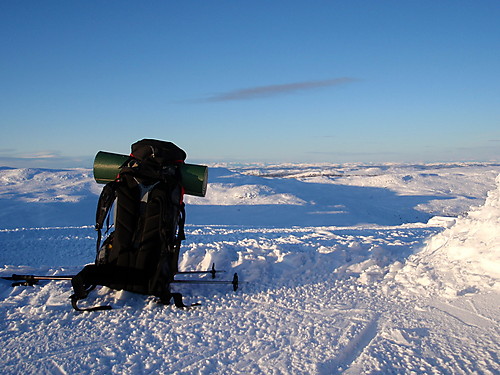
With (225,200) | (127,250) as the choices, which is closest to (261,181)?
(225,200)

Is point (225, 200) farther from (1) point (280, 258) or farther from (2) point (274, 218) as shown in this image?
(1) point (280, 258)

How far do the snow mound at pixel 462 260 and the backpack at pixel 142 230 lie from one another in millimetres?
2868

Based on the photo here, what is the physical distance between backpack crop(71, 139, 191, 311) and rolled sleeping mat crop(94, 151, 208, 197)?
0.57 ft

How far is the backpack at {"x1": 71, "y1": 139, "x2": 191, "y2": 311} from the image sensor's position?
13.2ft

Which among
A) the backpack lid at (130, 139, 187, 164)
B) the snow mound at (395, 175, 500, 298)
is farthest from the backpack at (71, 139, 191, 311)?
the snow mound at (395, 175, 500, 298)

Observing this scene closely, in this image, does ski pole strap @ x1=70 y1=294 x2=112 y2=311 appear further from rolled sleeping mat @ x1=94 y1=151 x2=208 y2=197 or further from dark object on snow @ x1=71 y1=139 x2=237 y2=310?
rolled sleeping mat @ x1=94 y1=151 x2=208 y2=197

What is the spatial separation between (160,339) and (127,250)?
3.59 feet

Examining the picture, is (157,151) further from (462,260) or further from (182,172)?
(462,260)

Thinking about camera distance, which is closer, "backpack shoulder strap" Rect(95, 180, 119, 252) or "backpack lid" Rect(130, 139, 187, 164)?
"backpack shoulder strap" Rect(95, 180, 119, 252)

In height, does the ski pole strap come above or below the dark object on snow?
below

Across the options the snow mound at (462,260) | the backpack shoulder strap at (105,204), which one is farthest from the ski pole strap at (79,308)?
the snow mound at (462,260)

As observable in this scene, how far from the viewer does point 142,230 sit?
4.18 metres

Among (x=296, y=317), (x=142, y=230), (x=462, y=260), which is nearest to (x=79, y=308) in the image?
(x=142, y=230)

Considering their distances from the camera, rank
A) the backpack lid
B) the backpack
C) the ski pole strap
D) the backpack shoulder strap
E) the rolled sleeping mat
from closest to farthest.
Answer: the ski pole strap
the backpack
the backpack shoulder strap
the backpack lid
the rolled sleeping mat
